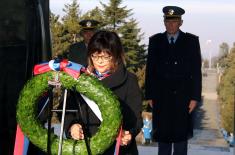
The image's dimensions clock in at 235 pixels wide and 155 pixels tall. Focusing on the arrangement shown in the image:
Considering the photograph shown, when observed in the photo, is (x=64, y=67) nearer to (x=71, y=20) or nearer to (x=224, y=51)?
(x=71, y=20)

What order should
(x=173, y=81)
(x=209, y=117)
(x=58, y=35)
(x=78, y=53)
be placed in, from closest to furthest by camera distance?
(x=173, y=81) < (x=78, y=53) < (x=58, y=35) < (x=209, y=117)

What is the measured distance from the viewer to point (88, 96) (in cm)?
288

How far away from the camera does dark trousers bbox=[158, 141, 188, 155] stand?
464cm

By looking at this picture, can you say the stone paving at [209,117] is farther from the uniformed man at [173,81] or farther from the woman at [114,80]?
the woman at [114,80]

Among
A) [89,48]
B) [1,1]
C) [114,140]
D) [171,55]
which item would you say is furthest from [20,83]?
[171,55]

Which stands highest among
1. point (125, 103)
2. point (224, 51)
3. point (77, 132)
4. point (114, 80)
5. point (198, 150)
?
point (114, 80)

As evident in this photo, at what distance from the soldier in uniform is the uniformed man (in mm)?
757

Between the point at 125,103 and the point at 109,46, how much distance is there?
1.03ft

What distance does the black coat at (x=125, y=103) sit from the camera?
3.05 metres

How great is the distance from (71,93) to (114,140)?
0.35 m

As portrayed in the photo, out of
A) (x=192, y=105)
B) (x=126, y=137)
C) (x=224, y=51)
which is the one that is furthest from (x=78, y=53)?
(x=224, y=51)

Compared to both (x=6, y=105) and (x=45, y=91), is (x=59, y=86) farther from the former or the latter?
(x=6, y=105)

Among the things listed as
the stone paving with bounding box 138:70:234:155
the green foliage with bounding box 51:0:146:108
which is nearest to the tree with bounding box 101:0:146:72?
the green foliage with bounding box 51:0:146:108

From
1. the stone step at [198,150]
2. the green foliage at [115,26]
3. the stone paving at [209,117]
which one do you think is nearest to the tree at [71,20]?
the green foliage at [115,26]
